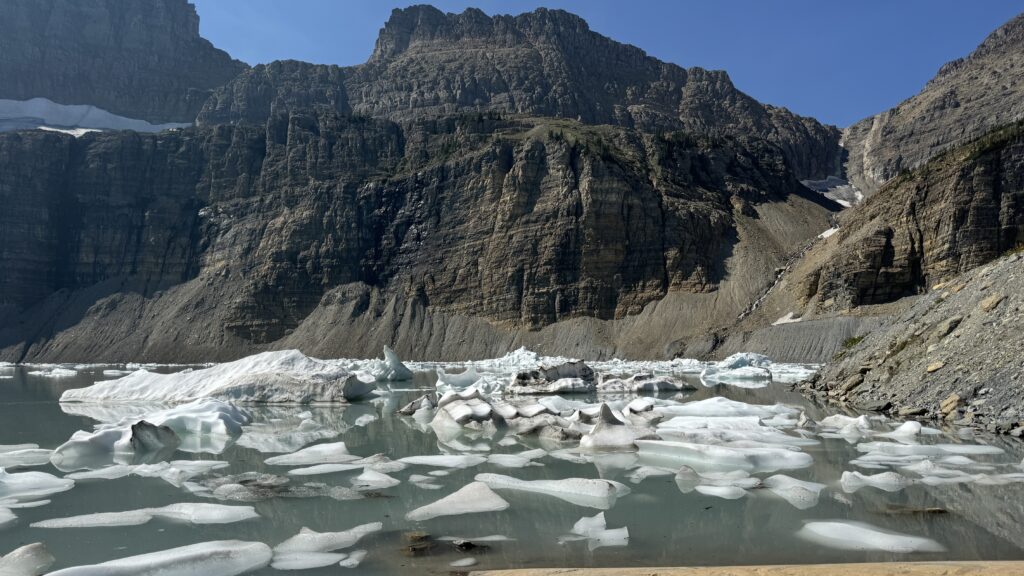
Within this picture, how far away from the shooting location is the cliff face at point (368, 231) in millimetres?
82438

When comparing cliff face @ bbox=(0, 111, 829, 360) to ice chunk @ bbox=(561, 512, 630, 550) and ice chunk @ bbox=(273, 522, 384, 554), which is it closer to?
ice chunk @ bbox=(561, 512, 630, 550)

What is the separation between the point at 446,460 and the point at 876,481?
584cm

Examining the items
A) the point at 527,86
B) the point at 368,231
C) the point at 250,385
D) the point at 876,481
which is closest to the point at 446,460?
the point at 876,481

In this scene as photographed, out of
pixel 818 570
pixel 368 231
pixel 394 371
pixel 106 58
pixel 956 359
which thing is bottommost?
pixel 394 371

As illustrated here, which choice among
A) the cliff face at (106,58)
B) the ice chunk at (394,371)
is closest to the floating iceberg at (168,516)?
the ice chunk at (394,371)

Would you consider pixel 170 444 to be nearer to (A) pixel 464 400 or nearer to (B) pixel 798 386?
(A) pixel 464 400

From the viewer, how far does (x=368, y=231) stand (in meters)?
95.8

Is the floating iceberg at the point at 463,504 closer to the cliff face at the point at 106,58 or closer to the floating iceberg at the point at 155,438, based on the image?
the floating iceberg at the point at 155,438

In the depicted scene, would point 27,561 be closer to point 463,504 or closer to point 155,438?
point 463,504

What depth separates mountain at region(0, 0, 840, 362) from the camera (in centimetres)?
8081

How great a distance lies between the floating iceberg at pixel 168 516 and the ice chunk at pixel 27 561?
3.96 ft

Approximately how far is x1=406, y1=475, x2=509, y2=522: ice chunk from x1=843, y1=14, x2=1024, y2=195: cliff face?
134 meters

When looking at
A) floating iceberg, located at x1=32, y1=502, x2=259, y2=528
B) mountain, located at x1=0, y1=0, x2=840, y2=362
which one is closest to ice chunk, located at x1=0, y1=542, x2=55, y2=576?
floating iceberg, located at x1=32, y1=502, x2=259, y2=528

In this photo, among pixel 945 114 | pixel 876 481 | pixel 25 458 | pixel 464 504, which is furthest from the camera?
pixel 945 114
